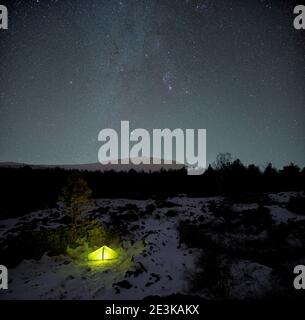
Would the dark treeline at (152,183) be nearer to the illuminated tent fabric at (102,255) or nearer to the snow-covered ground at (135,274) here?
the snow-covered ground at (135,274)

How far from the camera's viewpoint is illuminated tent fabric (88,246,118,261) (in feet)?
68.4

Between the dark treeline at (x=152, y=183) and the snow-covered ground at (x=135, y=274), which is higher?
the dark treeline at (x=152, y=183)

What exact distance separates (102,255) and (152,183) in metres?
27.8

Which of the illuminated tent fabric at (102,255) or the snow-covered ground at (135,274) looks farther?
the illuminated tent fabric at (102,255)

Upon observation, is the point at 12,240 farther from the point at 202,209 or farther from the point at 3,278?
the point at 202,209

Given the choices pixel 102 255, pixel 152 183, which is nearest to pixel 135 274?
pixel 102 255

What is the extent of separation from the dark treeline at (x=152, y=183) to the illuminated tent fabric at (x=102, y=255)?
1801cm

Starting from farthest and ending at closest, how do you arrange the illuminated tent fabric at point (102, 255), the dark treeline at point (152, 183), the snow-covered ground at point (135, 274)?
1. the dark treeline at point (152, 183)
2. the illuminated tent fabric at point (102, 255)
3. the snow-covered ground at point (135, 274)

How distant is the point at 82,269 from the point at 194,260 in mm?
9090

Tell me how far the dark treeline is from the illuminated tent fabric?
18.0 meters

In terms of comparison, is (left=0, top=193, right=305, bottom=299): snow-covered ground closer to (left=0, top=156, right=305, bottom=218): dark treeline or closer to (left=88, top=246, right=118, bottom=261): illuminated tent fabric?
(left=88, top=246, right=118, bottom=261): illuminated tent fabric

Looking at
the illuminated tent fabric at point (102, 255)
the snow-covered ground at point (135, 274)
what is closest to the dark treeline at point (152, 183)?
the snow-covered ground at point (135, 274)

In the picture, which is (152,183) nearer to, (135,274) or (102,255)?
(102,255)

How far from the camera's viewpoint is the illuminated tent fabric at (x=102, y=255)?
2086 centimetres
